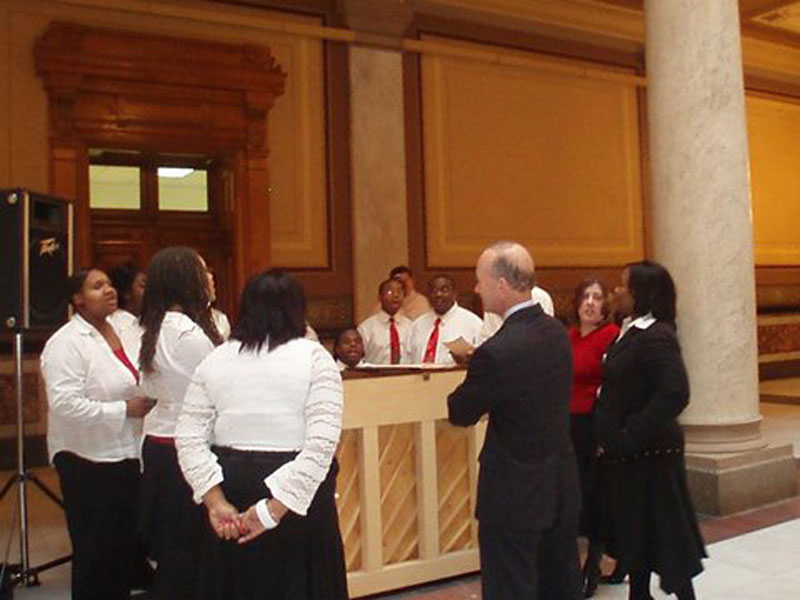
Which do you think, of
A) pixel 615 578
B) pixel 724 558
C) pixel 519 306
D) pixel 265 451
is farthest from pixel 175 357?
pixel 724 558

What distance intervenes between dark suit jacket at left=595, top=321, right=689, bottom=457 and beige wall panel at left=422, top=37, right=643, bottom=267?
18.2ft

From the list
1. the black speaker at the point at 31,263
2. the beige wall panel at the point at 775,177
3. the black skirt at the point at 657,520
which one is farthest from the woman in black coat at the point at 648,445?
the beige wall panel at the point at 775,177

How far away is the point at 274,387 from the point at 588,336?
1.92 meters

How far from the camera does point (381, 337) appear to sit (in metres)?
6.21

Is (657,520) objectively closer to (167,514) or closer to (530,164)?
(167,514)

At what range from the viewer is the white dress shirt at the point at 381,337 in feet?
20.2

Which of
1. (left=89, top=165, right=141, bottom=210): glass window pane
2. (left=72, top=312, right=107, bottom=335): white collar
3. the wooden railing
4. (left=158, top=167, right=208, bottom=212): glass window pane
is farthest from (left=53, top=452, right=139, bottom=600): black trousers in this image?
(left=158, top=167, right=208, bottom=212): glass window pane

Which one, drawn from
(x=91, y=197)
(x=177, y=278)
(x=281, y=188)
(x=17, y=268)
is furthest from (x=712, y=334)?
(x=91, y=197)

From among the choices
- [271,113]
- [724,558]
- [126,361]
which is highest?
[271,113]

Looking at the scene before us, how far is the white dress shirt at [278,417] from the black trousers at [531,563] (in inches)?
23.7

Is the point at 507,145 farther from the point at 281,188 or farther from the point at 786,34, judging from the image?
the point at 786,34

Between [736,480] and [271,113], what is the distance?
16.6ft

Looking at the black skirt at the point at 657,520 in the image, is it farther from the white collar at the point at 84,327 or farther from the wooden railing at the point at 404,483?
the white collar at the point at 84,327

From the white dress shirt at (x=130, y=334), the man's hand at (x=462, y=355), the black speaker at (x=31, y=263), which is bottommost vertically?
the man's hand at (x=462, y=355)
